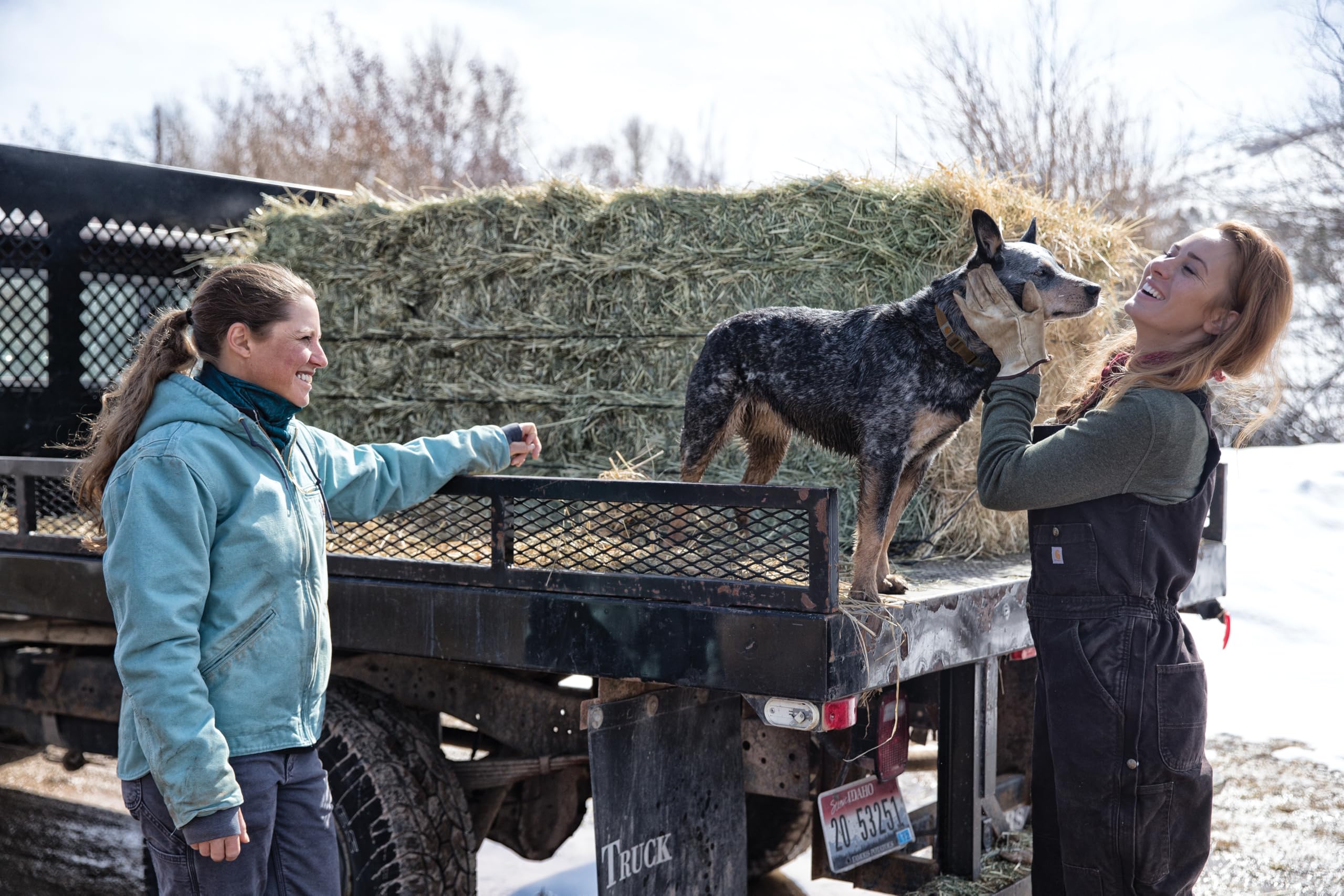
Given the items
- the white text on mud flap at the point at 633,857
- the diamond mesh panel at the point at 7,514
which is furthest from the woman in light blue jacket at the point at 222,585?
the diamond mesh panel at the point at 7,514

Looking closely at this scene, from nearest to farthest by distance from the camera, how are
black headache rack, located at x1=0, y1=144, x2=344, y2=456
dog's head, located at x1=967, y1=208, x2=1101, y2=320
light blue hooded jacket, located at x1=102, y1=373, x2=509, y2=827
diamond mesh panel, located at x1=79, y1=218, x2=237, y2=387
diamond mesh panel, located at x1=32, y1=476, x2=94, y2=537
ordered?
light blue hooded jacket, located at x1=102, y1=373, x2=509, y2=827 < dog's head, located at x1=967, y1=208, x2=1101, y2=320 < diamond mesh panel, located at x1=32, y1=476, x2=94, y2=537 < black headache rack, located at x1=0, y1=144, x2=344, y2=456 < diamond mesh panel, located at x1=79, y1=218, x2=237, y2=387

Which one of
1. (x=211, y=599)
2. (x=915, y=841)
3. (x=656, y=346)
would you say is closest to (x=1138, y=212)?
(x=656, y=346)

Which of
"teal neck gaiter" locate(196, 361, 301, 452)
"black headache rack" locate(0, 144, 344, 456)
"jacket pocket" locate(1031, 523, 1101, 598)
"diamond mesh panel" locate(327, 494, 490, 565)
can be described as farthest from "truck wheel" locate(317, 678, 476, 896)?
"black headache rack" locate(0, 144, 344, 456)

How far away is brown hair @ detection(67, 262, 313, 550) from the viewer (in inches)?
89.0

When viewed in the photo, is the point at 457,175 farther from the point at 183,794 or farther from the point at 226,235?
the point at 183,794

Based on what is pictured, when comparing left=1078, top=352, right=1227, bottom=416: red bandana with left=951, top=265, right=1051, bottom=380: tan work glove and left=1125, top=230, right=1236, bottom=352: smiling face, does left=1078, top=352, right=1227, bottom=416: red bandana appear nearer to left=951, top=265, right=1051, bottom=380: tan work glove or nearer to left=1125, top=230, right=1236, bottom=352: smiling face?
left=1125, top=230, right=1236, bottom=352: smiling face

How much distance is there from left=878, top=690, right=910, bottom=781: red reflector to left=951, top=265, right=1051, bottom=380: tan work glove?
39.0 inches

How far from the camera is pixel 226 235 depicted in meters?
6.18

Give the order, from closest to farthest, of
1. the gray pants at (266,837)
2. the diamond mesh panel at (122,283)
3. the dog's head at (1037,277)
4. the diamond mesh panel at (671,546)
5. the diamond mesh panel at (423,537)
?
the gray pants at (266,837)
the diamond mesh panel at (671,546)
the dog's head at (1037,277)
the diamond mesh panel at (423,537)
the diamond mesh panel at (122,283)

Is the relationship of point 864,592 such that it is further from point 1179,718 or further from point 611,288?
point 611,288

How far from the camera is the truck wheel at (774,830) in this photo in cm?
425

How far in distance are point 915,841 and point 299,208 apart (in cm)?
437

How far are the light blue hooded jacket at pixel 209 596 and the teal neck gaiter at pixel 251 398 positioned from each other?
0.15 feet

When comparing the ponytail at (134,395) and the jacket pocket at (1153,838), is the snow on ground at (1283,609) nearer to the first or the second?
the jacket pocket at (1153,838)
